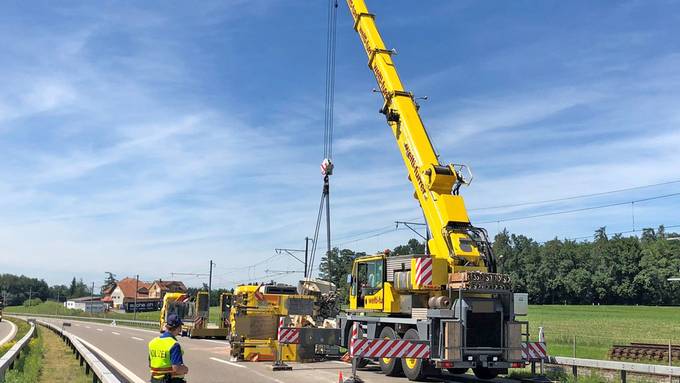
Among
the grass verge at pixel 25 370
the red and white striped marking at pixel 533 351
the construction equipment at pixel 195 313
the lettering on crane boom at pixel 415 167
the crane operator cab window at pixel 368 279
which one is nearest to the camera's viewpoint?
the grass verge at pixel 25 370

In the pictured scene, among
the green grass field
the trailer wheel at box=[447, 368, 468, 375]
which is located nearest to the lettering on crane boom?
the trailer wheel at box=[447, 368, 468, 375]

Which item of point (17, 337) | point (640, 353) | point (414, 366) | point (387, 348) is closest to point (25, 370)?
point (387, 348)

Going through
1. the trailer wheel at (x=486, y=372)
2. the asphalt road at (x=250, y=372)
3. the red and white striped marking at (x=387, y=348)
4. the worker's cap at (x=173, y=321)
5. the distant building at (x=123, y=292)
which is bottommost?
the distant building at (x=123, y=292)

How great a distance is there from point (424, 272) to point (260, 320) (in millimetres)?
6748

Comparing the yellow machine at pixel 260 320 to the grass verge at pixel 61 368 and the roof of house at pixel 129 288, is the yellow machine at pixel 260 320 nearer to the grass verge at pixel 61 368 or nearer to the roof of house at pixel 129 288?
the grass verge at pixel 61 368

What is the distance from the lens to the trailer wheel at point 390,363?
49.6 ft

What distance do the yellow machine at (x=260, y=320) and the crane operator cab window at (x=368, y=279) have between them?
2552mm

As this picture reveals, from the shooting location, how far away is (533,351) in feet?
46.6

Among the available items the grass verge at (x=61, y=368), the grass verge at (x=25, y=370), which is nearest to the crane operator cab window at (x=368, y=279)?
the grass verge at (x=61, y=368)

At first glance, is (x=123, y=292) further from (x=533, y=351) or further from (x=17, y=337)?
(x=533, y=351)

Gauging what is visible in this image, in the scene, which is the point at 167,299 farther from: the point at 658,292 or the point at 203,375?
the point at 658,292

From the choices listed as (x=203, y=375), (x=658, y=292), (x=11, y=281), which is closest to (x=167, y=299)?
(x=203, y=375)

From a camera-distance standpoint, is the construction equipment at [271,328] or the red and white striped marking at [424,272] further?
the construction equipment at [271,328]

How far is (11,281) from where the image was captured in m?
198
